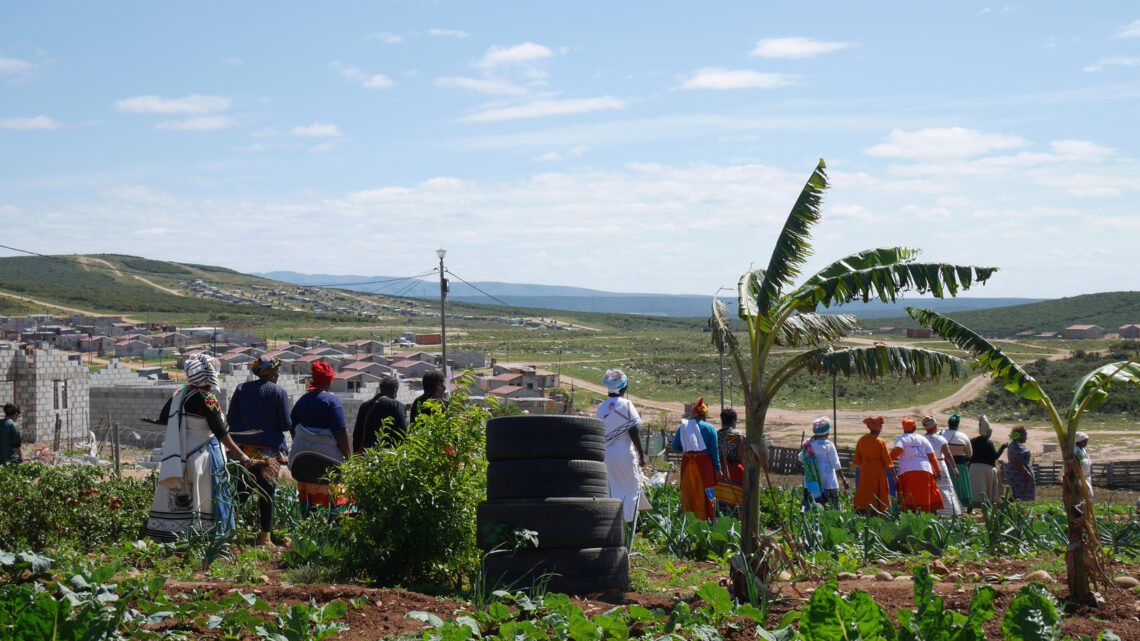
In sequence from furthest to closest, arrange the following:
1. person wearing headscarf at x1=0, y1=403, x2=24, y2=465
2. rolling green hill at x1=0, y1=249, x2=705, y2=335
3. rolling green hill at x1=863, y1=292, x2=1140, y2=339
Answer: rolling green hill at x1=0, y1=249, x2=705, y2=335
rolling green hill at x1=863, y1=292, x2=1140, y2=339
person wearing headscarf at x1=0, y1=403, x2=24, y2=465

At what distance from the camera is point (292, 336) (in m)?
91.7

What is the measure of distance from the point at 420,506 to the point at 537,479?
72 cm

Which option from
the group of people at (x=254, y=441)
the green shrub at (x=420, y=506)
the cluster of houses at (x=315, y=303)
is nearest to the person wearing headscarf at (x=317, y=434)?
the group of people at (x=254, y=441)

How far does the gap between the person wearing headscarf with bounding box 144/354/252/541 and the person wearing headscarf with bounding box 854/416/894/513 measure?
6.81m

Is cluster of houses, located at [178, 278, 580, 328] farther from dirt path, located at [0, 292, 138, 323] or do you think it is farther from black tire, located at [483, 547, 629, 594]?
black tire, located at [483, 547, 629, 594]

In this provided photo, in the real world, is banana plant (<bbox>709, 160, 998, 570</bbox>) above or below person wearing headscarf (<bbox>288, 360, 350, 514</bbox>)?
above

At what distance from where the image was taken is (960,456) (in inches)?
518

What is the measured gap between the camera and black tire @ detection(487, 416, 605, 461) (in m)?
6.12

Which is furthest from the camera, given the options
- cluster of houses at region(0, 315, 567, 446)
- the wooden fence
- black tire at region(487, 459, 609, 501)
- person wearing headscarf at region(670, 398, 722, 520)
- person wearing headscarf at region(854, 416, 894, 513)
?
cluster of houses at region(0, 315, 567, 446)

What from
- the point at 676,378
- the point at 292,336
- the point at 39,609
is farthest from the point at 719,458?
the point at 292,336

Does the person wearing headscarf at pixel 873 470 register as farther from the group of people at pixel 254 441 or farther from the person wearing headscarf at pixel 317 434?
the person wearing headscarf at pixel 317 434

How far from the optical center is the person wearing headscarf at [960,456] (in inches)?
503

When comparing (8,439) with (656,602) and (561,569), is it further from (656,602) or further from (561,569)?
(656,602)

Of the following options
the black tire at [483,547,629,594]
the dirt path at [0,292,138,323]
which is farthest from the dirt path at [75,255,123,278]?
the black tire at [483,547,629,594]
